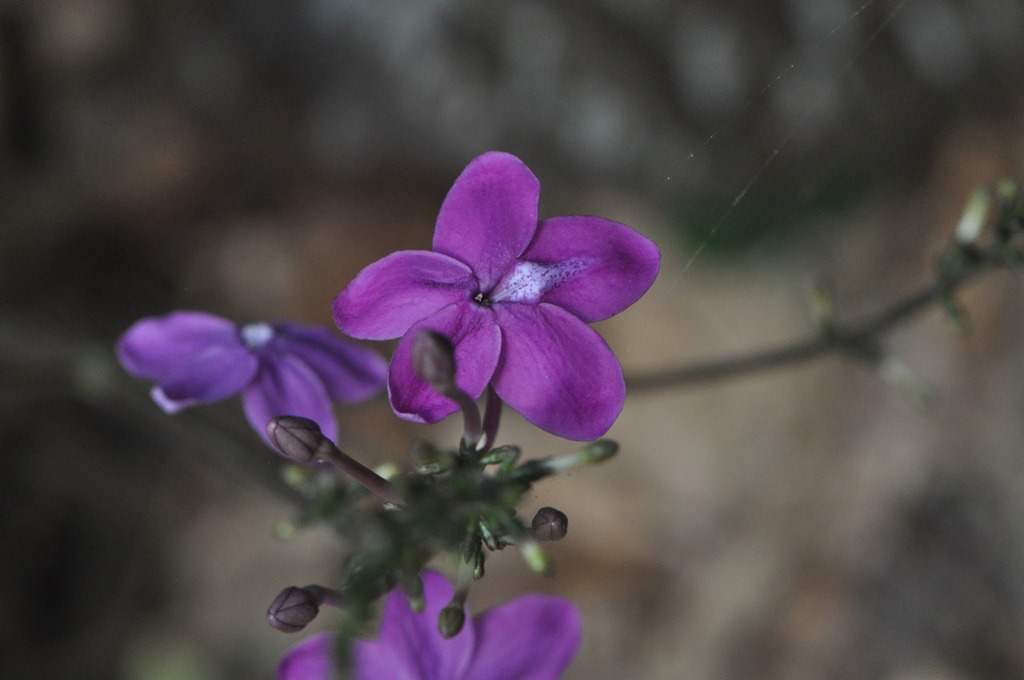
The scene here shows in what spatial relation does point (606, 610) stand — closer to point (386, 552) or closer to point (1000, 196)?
point (1000, 196)

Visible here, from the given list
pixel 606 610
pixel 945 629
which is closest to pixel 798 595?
pixel 945 629

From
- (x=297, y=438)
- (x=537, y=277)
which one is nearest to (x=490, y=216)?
(x=537, y=277)

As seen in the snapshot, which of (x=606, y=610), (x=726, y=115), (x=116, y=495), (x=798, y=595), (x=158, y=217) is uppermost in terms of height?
(x=726, y=115)

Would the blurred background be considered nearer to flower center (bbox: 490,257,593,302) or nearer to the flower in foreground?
flower center (bbox: 490,257,593,302)

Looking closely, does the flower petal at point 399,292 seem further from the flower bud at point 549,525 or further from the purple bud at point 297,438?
the flower bud at point 549,525

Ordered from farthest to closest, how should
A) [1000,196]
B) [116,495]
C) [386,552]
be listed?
[116,495]
[1000,196]
[386,552]

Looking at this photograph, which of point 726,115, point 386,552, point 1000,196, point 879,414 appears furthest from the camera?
point 879,414

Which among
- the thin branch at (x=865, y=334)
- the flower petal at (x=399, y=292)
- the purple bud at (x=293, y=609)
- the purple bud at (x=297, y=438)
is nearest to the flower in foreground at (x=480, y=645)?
the purple bud at (x=293, y=609)
